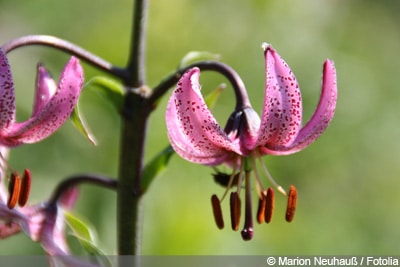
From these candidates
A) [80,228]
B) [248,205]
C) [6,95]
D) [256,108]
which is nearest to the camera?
[6,95]

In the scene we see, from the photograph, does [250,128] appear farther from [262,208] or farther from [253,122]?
[262,208]

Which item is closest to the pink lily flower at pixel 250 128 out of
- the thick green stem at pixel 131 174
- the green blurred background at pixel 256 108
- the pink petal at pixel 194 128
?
the pink petal at pixel 194 128

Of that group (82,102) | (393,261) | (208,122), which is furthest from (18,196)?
(393,261)

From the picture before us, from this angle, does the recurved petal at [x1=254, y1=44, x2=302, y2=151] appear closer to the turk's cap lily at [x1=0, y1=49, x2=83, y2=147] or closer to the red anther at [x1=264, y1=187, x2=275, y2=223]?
the red anther at [x1=264, y1=187, x2=275, y2=223]

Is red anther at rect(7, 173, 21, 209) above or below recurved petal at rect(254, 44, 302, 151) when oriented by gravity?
below

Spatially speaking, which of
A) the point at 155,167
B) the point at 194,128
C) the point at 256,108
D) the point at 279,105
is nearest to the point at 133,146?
the point at 155,167

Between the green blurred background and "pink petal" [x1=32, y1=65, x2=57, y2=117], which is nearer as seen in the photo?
"pink petal" [x1=32, y1=65, x2=57, y2=117]

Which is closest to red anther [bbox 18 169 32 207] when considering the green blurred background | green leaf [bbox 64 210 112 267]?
green leaf [bbox 64 210 112 267]

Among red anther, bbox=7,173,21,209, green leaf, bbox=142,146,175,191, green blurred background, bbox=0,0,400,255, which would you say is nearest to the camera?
red anther, bbox=7,173,21,209
